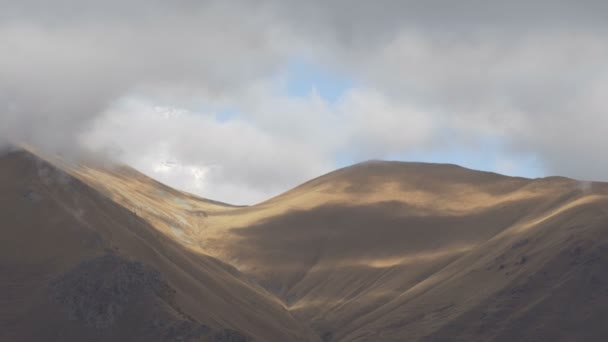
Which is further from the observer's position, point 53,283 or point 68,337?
point 53,283

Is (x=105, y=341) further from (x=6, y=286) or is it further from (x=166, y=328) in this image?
(x=6, y=286)

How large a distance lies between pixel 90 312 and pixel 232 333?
28429mm

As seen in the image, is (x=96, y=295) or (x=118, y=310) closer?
(x=118, y=310)

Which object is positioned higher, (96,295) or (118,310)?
(96,295)

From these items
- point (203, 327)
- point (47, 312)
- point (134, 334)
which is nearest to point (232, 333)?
point (203, 327)

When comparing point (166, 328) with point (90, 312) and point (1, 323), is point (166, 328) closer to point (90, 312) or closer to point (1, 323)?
point (90, 312)

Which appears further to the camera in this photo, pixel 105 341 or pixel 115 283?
pixel 115 283

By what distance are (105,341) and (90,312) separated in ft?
28.4

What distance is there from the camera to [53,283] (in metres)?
198

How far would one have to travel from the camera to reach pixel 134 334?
187000mm

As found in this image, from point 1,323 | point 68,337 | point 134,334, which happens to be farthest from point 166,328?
point 1,323

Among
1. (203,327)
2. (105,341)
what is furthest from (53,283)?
(203,327)

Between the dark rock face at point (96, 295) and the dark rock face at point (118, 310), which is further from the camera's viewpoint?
the dark rock face at point (96, 295)

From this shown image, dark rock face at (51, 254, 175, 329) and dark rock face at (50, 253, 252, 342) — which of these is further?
dark rock face at (51, 254, 175, 329)
